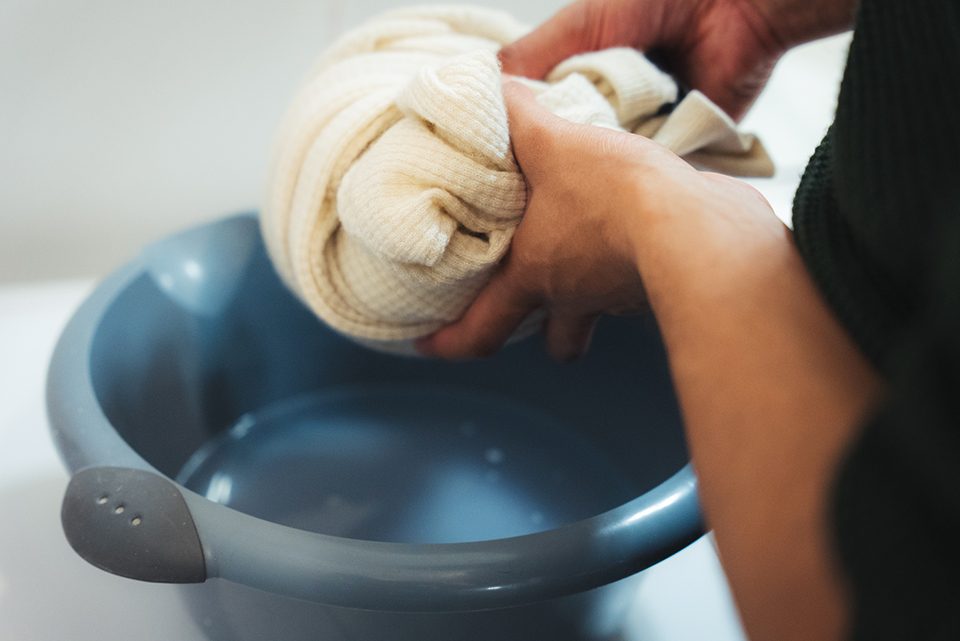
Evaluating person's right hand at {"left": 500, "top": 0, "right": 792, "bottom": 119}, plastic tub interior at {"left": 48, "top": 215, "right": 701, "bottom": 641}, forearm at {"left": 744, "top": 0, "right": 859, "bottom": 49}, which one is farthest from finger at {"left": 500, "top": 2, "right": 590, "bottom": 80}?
plastic tub interior at {"left": 48, "top": 215, "right": 701, "bottom": 641}

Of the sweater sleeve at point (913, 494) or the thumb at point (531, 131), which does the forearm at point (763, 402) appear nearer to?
the sweater sleeve at point (913, 494)

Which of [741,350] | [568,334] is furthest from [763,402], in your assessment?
[568,334]

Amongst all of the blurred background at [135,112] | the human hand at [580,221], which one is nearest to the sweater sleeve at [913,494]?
the human hand at [580,221]

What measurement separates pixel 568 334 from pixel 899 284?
267 millimetres

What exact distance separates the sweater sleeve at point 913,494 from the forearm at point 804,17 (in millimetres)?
368

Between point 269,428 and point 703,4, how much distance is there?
48cm

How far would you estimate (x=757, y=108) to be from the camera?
3.26ft

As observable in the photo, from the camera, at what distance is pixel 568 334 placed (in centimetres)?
53

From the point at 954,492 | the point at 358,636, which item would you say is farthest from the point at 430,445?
the point at 954,492

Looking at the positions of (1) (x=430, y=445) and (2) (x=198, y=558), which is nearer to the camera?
(2) (x=198, y=558)

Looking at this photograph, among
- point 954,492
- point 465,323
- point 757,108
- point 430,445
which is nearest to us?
point 954,492

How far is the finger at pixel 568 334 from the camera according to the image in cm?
51

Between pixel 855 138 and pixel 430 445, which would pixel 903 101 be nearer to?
pixel 855 138

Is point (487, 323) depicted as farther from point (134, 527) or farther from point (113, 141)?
point (113, 141)
